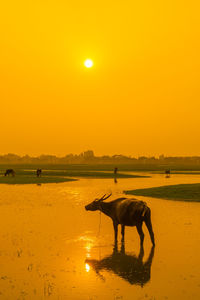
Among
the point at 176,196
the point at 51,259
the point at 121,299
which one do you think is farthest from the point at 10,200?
the point at 121,299

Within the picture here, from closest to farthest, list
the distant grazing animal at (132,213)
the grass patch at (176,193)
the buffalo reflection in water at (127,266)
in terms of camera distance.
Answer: the buffalo reflection in water at (127,266)
the distant grazing animal at (132,213)
the grass patch at (176,193)

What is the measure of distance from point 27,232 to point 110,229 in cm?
362

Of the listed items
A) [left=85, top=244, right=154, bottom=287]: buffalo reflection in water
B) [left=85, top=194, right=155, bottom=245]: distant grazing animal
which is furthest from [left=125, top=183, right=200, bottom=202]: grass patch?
[left=85, top=244, right=154, bottom=287]: buffalo reflection in water

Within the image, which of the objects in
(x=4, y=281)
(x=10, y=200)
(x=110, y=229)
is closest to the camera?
(x=4, y=281)

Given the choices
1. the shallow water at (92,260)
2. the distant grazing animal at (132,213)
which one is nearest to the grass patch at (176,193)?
the shallow water at (92,260)

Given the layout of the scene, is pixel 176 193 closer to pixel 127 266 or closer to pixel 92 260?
pixel 92 260

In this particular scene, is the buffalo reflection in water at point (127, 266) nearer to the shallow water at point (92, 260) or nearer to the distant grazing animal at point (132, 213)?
the shallow water at point (92, 260)

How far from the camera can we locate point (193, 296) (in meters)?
9.91

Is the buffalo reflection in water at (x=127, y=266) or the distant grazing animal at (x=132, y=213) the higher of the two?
the distant grazing animal at (x=132, y=213)

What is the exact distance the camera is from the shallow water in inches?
405

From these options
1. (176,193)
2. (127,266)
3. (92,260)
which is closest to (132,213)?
(92,260)

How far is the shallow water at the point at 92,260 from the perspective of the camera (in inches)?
405

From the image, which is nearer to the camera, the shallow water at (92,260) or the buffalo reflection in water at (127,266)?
the shallow water at (92,260)

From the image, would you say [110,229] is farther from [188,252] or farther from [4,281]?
[4,281]
